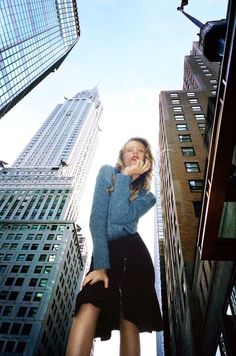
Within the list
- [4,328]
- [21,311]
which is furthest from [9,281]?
[4,328]

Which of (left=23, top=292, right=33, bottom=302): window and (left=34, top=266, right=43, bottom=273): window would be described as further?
(left=34, top=266, right=43, bottom=273): window

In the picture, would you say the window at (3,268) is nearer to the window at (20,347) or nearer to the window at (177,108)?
the window at (20,347)

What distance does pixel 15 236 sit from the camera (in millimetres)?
75688

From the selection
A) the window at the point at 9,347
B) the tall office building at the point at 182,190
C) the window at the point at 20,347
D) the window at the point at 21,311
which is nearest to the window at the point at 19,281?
A: the window at the point at 21,311

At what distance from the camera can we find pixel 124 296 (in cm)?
509

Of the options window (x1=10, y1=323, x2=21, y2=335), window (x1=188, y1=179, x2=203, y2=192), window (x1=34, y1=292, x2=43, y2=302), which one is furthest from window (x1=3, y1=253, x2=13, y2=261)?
window (x1=188, y1=179, x2=203, y2=192)

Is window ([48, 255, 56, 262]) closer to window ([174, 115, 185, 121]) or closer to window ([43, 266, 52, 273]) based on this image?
window ([43, 266, 52, 273])

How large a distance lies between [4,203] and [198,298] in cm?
8059

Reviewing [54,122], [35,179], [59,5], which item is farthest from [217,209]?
[54,122]

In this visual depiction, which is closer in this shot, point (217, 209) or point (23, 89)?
point (217, 209)

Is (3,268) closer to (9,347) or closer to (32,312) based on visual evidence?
(32,312)

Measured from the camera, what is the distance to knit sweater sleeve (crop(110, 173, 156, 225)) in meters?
5.96

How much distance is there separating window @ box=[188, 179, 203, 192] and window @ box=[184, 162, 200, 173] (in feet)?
6.15

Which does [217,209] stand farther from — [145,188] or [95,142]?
[95,142]
